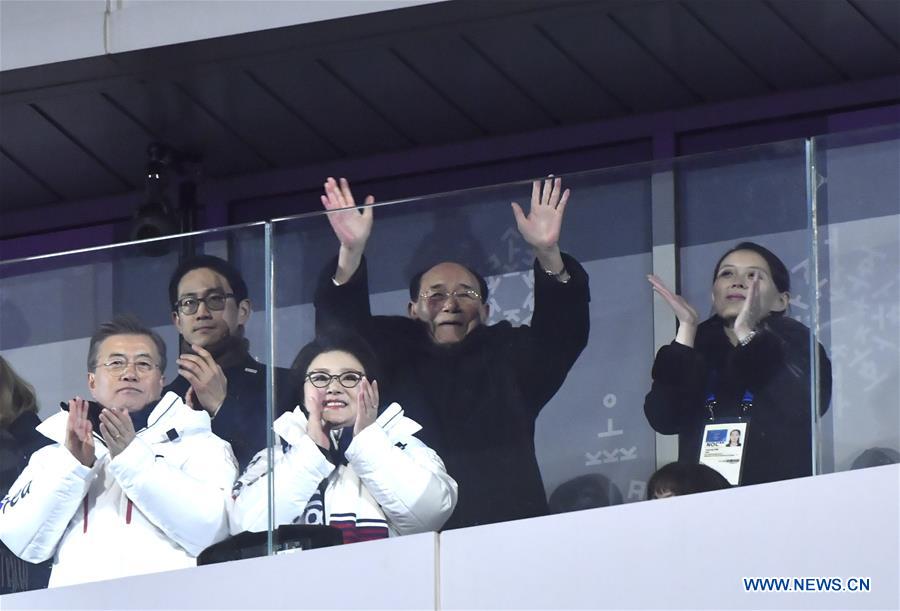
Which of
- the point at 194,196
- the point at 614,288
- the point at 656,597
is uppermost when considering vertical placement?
the point at 194,196

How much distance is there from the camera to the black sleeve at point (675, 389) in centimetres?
574

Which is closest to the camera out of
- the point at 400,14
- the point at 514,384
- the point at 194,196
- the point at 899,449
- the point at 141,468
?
the point at 899,449

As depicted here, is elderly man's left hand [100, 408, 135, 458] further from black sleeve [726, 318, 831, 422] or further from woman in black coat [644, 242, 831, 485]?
black sleeve [726, 318, 831, 422]

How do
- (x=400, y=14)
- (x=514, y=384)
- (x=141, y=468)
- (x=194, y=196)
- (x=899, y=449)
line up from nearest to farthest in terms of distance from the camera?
1. (x=899, y=449)
2. (x=514, y=384)
3. (x=141, y=468)
4. (x=400, y=14)
5. (x=194, y=196)

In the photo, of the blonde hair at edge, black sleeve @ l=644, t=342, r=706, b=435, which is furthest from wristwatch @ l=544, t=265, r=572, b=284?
the blonde hair at edge

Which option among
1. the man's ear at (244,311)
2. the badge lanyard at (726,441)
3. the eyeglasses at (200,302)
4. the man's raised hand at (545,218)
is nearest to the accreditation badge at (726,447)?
the badge lanyard at (726,441)

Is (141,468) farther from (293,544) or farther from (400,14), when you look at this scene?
(400,14)

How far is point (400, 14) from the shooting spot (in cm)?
773

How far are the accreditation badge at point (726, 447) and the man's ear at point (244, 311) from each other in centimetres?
142

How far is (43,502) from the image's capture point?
6.46m

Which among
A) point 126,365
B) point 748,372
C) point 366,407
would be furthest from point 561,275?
point 126,365

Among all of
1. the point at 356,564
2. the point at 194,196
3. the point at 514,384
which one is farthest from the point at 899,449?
the point at 194,196

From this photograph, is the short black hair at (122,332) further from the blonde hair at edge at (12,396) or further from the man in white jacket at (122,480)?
the blonde hair at edge at (12,396)

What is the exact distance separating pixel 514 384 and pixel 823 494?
3.02ft
